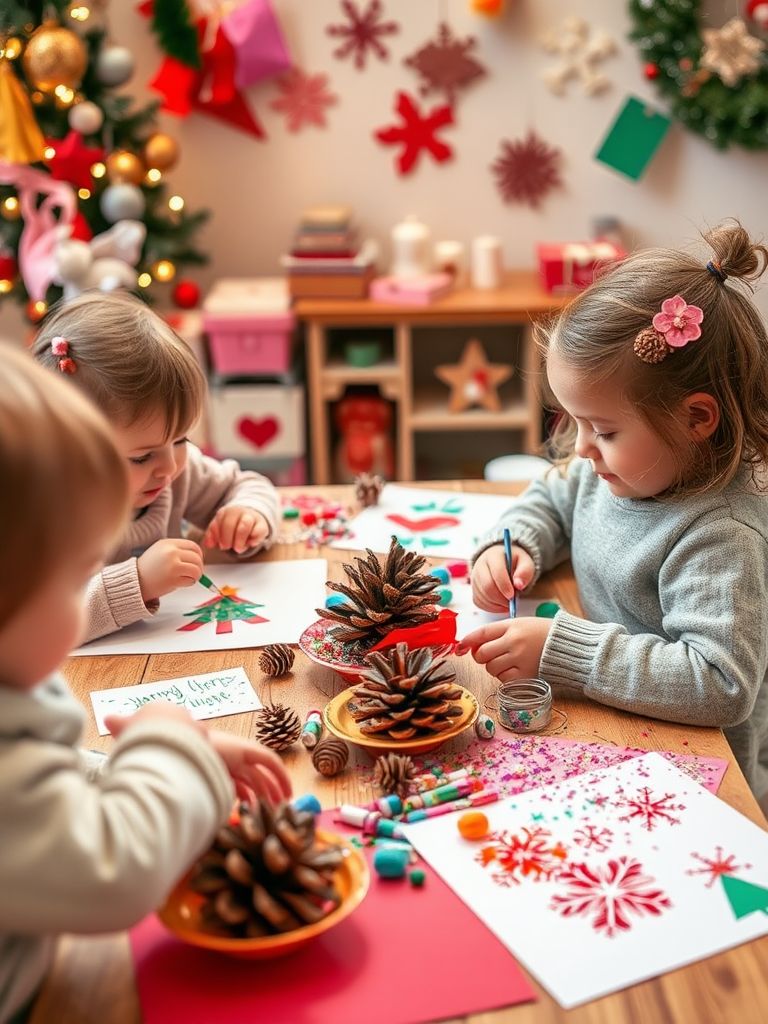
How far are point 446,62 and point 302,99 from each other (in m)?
0.41

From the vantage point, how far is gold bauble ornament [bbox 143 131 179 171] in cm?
296

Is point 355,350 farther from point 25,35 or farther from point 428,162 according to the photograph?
point 25,35

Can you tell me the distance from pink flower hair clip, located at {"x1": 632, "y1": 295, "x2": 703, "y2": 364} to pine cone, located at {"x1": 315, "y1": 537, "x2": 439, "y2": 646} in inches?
12.6

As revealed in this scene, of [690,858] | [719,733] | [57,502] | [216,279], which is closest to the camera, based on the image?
[57,502]

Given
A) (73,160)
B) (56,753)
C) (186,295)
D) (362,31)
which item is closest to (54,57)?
(73,160)

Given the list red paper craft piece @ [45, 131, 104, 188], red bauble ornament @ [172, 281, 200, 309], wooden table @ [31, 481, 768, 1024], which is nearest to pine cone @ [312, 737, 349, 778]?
wooden table @ [31, 481, 768, 1024]

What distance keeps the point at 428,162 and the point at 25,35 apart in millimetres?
1137

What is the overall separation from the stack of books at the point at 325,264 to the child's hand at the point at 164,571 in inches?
72.4

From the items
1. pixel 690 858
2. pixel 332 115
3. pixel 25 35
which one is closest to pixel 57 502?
pixel 690 858

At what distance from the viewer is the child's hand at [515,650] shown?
1180mm

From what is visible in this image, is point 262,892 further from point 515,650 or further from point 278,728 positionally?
point 515,650

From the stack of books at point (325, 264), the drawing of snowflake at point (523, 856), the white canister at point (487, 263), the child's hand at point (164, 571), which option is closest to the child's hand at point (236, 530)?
the child's hand at point (164, 571)

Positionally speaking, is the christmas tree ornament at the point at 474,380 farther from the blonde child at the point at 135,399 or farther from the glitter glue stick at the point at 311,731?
the glitter glue stick at the point at 311,731

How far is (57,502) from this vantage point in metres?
0.69
